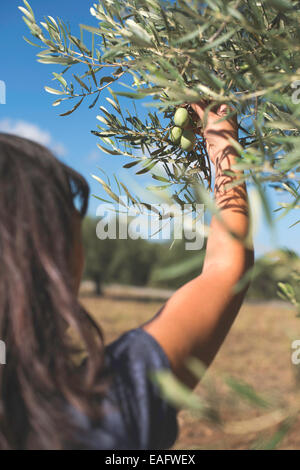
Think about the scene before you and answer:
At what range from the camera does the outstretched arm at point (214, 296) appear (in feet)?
1.98

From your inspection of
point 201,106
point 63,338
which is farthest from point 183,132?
point 63,338

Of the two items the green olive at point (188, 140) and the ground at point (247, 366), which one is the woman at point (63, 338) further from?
the green olive at point (188, 140)

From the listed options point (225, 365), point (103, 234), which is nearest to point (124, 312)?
point (225, 365)

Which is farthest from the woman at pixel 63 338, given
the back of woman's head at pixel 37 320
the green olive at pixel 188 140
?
the green olive at pixel 188 140

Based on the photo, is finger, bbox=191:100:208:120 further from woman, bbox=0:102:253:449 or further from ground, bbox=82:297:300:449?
ground, bbox=82:297:300:449

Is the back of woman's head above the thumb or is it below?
below

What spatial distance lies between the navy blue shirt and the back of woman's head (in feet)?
0.08

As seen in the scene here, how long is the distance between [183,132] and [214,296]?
1.25 feet

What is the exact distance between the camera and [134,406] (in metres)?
0.56

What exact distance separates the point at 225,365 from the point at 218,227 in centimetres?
694

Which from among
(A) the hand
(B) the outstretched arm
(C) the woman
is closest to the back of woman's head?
(C) the woman

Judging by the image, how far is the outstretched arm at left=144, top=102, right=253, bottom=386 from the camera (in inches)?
23.7

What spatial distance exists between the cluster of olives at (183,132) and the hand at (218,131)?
8 centimetres
